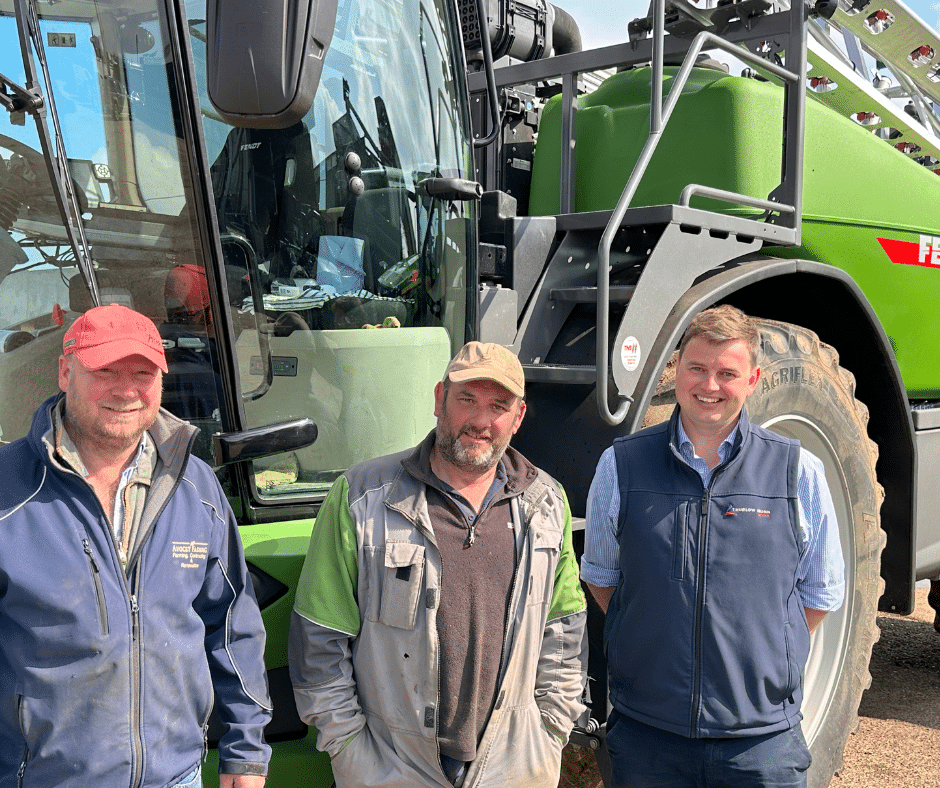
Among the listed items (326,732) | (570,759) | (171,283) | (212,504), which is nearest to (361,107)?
(171,283)

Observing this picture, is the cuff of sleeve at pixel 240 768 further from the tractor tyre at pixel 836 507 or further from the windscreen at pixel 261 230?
the tractor tyre at pixel 836 507

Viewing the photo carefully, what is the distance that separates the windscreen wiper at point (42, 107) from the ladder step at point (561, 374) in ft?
4.62

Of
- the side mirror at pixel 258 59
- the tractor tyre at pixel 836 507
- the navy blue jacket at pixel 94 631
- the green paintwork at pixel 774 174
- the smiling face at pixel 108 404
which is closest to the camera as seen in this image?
the navy blue jacket at pixel 94 631

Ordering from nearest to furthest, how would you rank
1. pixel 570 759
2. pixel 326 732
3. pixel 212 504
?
pixel 212 504, pixel 326 732, pixel 570 759

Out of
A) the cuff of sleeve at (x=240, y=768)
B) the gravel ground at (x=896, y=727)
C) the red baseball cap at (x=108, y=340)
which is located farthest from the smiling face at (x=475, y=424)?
the gravel ground at (x=896, y=727)

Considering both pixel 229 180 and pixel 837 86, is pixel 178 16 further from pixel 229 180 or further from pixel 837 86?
pixel 837 86

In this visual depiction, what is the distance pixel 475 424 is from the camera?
2.15m

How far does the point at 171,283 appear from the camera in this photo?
2.33 meters

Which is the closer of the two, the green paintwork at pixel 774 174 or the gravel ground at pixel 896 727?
the green paintwork at pixel 774 174

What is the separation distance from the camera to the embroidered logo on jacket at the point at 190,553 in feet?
5.95

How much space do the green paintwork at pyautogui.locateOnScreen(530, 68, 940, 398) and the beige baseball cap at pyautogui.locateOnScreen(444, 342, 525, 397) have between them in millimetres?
1685

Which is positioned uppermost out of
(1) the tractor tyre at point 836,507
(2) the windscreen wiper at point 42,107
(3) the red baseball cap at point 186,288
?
(2) the windscreen wiper at point 42,107

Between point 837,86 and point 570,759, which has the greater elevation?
point 837,86

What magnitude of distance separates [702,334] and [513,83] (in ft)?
7.42
